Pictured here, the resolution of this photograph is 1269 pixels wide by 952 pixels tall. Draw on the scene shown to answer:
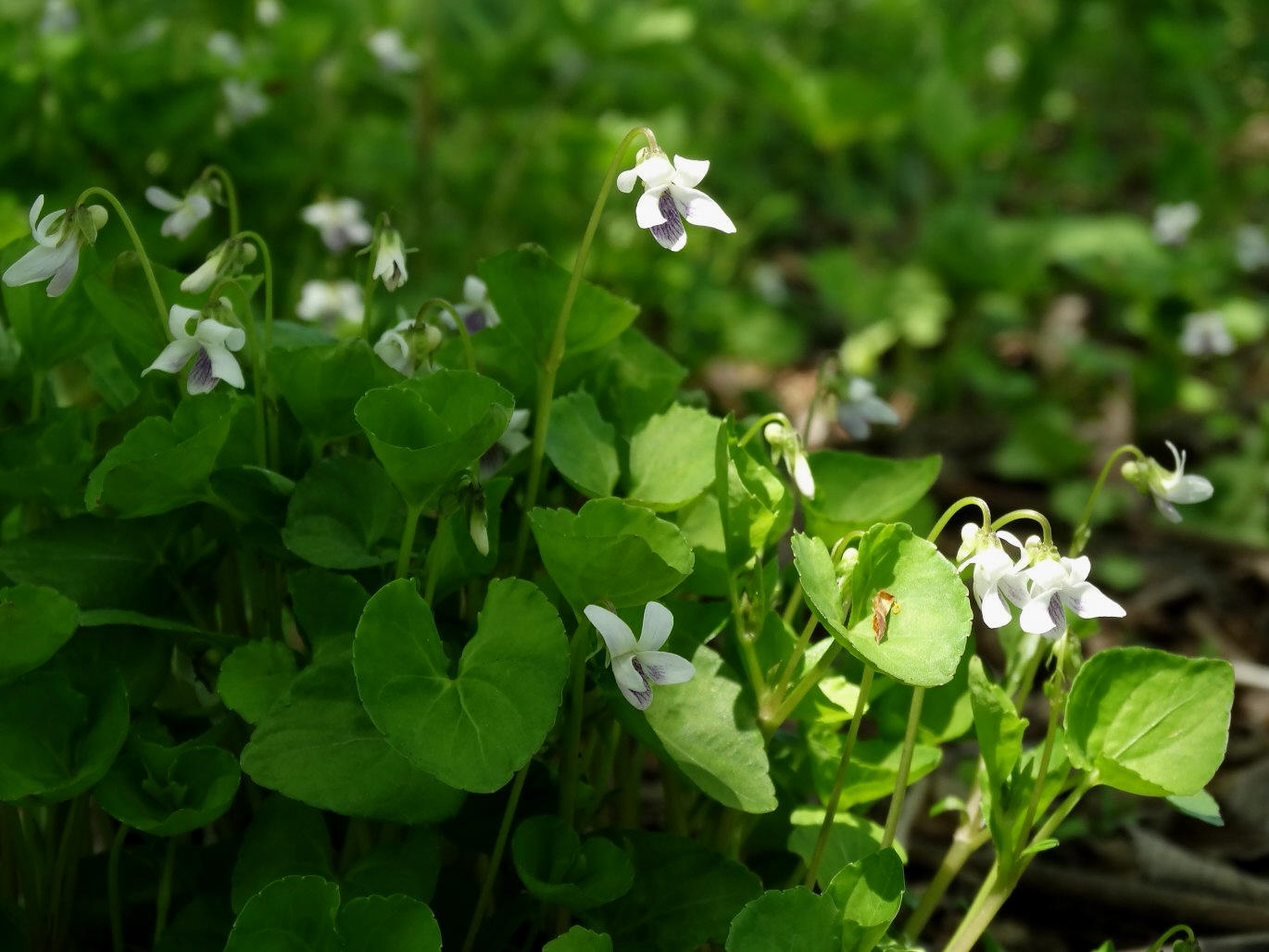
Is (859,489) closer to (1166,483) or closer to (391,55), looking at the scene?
(1166,483)

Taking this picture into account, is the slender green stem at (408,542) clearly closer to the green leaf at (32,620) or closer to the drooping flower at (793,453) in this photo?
the green leaf at (32,620)

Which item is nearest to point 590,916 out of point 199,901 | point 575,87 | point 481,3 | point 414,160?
point 199,901

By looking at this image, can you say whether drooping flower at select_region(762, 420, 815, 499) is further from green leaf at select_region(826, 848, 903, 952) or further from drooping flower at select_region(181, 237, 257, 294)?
drooping flower at select_region(181, 237, 257, 294)

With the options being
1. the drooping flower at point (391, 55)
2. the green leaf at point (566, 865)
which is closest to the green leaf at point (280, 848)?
the green leaf at point (566, 865)

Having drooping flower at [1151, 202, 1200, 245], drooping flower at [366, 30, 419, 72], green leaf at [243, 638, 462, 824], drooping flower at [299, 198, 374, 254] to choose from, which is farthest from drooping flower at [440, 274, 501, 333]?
drooping flower at [1151, 202, 1200, 245]

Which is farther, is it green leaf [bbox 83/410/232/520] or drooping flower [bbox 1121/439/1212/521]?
drooping flower [bbox 1121/439/1212/521]
